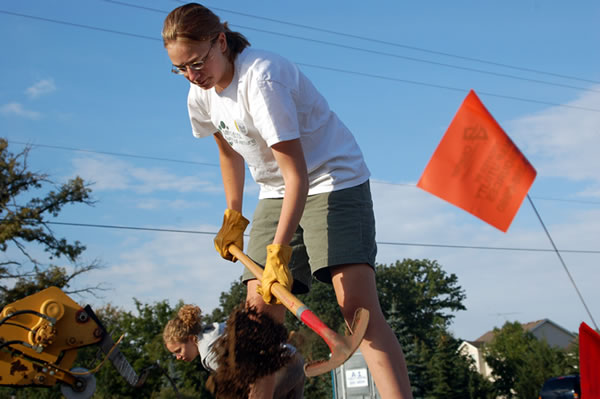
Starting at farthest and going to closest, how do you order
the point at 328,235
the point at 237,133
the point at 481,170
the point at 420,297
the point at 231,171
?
the point at 420,297
the point at 481,170
the point at 231,171
the point at 237,133
the point at 328,235

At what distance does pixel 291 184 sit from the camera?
2.35 m

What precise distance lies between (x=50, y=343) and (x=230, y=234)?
169cm

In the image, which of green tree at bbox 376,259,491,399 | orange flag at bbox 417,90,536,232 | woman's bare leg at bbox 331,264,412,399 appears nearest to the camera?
woman's bare leg at bbox 331,264,412,399

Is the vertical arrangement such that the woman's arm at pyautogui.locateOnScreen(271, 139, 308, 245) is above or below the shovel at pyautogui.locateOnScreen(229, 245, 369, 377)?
above

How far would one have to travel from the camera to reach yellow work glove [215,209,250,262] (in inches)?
113

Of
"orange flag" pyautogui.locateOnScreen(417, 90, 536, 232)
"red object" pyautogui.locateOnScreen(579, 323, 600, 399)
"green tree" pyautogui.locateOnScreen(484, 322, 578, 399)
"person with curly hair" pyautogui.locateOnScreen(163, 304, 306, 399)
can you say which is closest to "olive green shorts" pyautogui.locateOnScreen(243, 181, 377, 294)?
"red object" pyautogui.locateOnScreen(579, 323, 600, 399)

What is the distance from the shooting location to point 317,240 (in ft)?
8.14

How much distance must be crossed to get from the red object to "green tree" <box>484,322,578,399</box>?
30491mm

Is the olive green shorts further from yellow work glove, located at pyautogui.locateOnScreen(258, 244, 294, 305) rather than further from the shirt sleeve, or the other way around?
the shirt sleeve

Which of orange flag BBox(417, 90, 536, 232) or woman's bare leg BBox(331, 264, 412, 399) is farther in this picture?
orange flag BBox(417, 90, 536, 232)

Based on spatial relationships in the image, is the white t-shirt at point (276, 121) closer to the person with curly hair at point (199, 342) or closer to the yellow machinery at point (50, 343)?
the person with curly hair at point (199, 342)

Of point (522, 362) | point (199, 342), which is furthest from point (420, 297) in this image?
point (199, 342)

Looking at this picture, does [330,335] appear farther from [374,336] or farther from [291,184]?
[291,184]

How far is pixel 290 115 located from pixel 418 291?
51.3 meters
